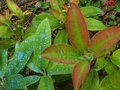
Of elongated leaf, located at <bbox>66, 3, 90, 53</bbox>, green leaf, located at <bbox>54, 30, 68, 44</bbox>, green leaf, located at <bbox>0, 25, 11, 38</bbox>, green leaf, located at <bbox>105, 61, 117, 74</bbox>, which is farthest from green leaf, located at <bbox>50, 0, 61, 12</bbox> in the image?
elongated leaf, located at <bbox>66, 3, 90, 53</bbox>

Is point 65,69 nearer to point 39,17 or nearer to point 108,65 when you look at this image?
point 108,65

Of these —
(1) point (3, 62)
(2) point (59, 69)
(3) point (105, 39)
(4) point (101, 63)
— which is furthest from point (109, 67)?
(1) point (3, 62)

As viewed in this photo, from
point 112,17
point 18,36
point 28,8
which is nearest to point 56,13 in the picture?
point 18,36

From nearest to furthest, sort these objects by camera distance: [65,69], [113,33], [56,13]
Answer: [113,33], [65,69], [56,13]

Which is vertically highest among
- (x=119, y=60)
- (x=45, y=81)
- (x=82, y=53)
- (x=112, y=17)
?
(x=82, y=53)

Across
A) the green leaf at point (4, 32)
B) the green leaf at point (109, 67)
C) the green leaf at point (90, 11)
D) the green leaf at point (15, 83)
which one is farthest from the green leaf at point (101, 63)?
the green leaf at point (4, 32)

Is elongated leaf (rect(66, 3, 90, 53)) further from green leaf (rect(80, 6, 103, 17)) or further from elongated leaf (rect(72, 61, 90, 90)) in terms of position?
green leaf (rect(80, 6, 103, 17))

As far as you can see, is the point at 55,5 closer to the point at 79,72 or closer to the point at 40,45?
the point at 40,45
